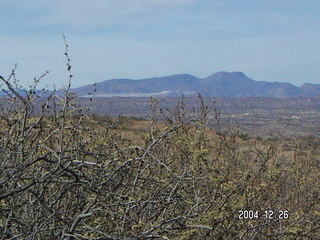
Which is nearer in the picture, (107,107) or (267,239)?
(267,239)

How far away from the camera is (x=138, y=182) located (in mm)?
5027

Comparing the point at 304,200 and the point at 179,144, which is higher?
the point at 179,144

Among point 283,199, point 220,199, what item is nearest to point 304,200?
point 283,199

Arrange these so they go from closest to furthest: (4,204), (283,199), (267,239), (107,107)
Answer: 1. (4,204)
2. (267,239)
3. (283,199)
4. (107,107)

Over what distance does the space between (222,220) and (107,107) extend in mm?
117829

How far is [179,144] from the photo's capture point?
6.58 m

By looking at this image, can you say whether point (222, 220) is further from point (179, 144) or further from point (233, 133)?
point (233, 133)

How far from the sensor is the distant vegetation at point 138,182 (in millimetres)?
3732

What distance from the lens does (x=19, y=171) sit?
11.7 ft

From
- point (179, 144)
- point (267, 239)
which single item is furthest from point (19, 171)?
point (267, 239)

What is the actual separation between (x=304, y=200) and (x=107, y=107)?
116m

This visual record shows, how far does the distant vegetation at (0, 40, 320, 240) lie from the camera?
12.2ft

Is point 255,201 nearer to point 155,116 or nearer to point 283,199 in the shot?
point 283,199

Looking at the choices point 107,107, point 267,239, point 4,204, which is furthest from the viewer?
point 107,107
